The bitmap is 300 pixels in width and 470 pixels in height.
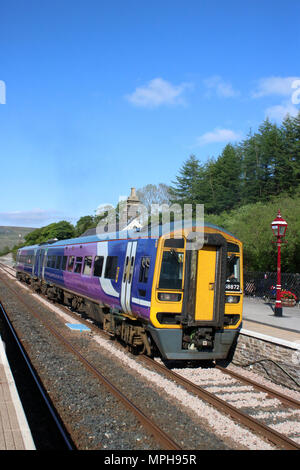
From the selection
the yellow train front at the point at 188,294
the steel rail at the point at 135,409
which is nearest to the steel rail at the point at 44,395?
the steel rail at the point at 135,409

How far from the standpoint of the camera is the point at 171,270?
867 cm

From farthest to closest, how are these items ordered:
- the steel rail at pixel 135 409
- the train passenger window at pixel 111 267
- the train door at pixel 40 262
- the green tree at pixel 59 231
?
the green tree at pixel 59 231
the train door at pixel 40 262
the train passenger window at pixel 111 267
the steel rail at pixel 135 409

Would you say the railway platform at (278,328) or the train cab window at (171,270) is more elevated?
the train cab window at (171,270)

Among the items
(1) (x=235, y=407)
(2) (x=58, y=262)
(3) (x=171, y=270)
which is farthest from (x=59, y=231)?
(1) (x=235, y=407)

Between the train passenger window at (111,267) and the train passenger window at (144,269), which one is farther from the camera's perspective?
the train passenger window at (111,267)

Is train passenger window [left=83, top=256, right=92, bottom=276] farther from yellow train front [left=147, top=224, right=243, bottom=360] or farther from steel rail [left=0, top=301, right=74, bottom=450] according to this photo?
yellow train front [left=147, top=224, right=243, bottom=360]

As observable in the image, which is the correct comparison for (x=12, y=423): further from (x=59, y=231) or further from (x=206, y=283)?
(x=59, y=231)

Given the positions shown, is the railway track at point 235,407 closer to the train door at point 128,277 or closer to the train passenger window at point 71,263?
the train door at point 128,277

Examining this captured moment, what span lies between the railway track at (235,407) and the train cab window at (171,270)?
71.0 inches

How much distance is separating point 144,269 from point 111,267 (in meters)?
2.37

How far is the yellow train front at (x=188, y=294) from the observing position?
8.53m

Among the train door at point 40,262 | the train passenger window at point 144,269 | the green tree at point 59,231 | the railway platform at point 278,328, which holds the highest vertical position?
the green tree at point 59,231

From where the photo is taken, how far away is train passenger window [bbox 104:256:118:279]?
11.0 metres

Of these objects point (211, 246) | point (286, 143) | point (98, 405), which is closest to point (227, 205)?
point (286, 143)
